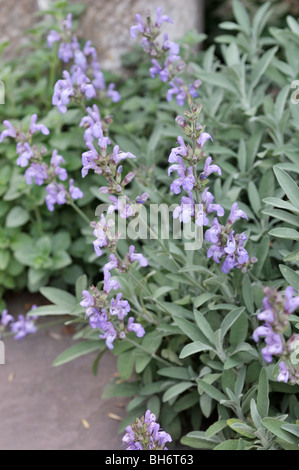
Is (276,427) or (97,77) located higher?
(97,77)

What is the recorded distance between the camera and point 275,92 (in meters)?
4.42

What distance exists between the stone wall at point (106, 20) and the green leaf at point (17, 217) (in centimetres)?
140

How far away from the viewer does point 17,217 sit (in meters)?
3.97

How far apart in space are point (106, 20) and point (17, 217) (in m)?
1.73

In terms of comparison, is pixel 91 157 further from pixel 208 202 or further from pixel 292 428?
pixel 292 428

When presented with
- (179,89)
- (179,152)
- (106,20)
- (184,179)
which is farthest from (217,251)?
(106,20)

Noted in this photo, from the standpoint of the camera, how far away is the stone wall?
15.4 feet

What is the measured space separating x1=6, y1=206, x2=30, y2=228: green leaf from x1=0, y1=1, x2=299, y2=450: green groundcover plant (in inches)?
0.6

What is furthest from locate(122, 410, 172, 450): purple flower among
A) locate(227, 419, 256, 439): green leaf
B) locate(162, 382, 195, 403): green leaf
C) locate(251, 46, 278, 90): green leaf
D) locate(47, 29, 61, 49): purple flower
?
locate(47, 29, 61, 49): purple flower

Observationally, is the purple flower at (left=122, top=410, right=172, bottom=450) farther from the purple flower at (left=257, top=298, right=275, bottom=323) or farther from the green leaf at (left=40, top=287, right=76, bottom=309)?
the green leaf at (left=40, top=287, right=76, bottom=309)

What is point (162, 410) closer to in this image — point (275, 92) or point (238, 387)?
point (238, 387)

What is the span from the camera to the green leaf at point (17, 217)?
3924 millimetres

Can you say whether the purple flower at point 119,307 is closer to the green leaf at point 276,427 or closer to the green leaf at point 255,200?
the green leaf at point 276,427

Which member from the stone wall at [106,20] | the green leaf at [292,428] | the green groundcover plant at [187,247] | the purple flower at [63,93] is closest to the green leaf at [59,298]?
the green groundcover plant at [187,247]
